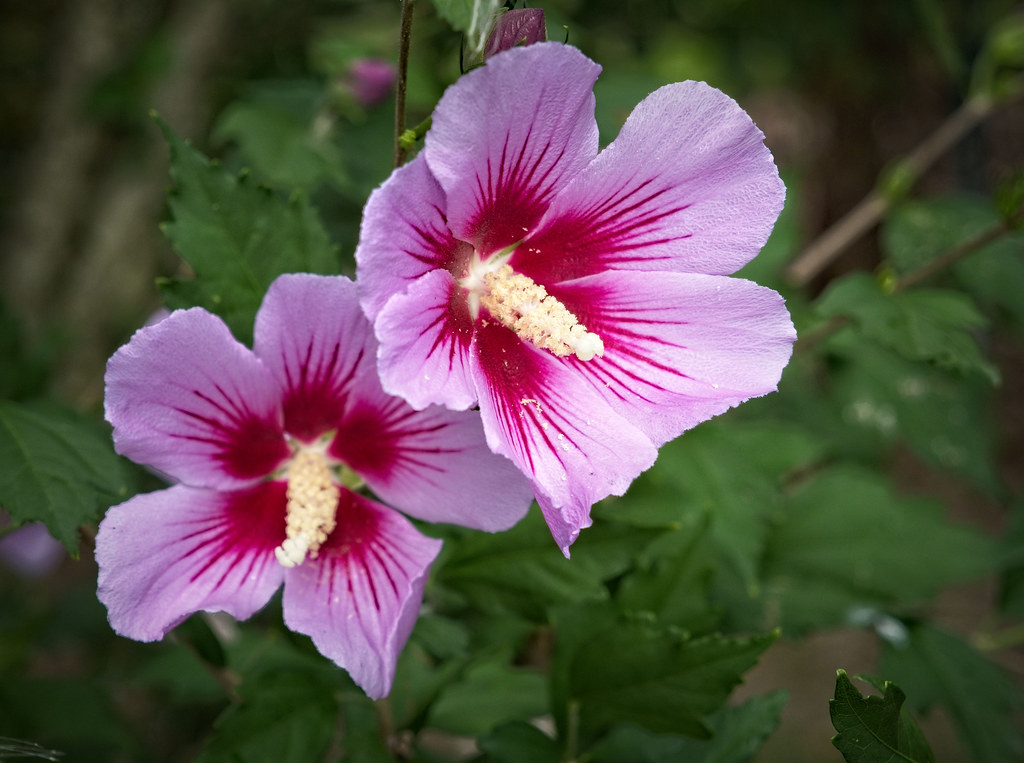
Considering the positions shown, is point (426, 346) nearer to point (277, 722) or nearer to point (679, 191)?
point (679, 191)

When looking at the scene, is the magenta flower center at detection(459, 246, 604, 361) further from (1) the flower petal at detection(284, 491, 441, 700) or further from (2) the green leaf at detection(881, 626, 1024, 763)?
(2) the green leaf at detection(881, 626, 1024, 763)

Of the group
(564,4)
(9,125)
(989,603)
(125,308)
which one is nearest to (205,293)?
(125,308)

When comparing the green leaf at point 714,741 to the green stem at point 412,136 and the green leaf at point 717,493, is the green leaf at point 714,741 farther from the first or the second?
the green stem at point 412,136

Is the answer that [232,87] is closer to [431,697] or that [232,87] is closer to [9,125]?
[9,125]

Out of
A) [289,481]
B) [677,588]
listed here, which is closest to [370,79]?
[289,481]

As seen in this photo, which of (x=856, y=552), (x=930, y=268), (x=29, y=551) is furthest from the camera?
(x=29, y=551)

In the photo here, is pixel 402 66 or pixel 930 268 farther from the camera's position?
pixel 930 268

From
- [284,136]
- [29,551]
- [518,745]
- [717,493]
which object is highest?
[284,136]

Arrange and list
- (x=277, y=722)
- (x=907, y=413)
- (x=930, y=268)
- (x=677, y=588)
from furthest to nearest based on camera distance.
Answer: (x=907, y=413), (x=930, y=268), (x=677, y=588), (x=277, y=722)
